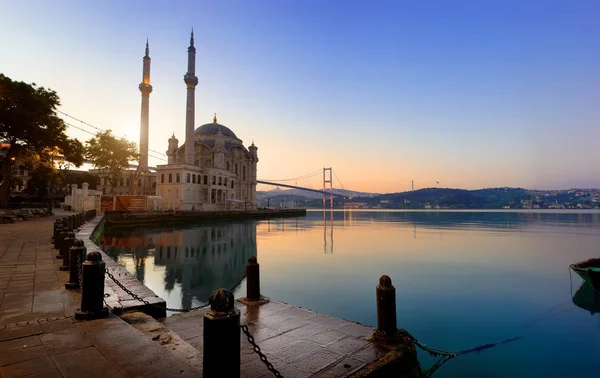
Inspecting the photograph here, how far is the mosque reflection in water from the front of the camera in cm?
1155

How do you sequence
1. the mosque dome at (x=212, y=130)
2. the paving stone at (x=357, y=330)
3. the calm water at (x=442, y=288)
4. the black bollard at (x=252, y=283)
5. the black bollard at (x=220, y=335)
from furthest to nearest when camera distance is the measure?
the mosque dome at (x=212, y=130) → the calm water at (x=442, y=288) → the black bollard at (x=252, y=283) → the paving stone at (x=357, y=330) → the black bollard at (x=220, y=335)

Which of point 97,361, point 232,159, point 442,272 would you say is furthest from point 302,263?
point 232,159

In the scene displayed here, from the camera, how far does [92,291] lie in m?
4.64

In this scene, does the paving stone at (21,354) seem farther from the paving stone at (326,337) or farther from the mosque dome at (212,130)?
the mosque dome at (212,130)

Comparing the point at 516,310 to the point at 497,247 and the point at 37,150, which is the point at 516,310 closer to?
the point at 497,247

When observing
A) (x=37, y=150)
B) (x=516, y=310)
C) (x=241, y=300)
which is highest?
(x=37, y=150)

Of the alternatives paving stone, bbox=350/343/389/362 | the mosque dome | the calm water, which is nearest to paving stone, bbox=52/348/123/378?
paving stone, bbox=350/343/389/362

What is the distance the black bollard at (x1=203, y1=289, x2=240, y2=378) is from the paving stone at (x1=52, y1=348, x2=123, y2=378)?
107cm

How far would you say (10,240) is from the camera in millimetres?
12938

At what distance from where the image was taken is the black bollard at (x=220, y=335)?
8.79 feet

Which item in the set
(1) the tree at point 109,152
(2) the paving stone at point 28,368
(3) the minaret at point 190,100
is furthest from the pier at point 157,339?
(3) the minaret at point 190,100

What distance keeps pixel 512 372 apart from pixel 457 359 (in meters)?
0.91

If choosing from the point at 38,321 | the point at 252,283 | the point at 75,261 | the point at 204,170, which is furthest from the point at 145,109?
the point at 38,321

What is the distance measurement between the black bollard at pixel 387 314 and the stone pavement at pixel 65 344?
8.57 feet
